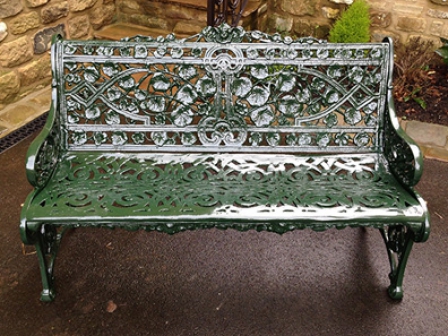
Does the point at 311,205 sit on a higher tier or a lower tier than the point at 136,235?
higher

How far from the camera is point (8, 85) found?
4.34 m

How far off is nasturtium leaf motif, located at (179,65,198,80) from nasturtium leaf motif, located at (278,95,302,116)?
0.53m

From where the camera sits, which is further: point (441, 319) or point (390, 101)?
point (390, 101)

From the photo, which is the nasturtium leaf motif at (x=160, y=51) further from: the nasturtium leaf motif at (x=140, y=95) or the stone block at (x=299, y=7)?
the stone block at (x=299, y=7)

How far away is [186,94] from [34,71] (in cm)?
239

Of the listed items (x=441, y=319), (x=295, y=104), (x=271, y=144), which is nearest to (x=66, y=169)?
(x=271, y=144)

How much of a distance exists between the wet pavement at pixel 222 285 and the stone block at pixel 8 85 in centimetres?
135

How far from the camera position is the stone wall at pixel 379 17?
4.68 m

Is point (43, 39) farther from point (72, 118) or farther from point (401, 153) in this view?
point (401, 153)

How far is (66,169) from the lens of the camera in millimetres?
2738

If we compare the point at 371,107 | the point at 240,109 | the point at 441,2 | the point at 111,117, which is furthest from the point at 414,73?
the point at 111,117

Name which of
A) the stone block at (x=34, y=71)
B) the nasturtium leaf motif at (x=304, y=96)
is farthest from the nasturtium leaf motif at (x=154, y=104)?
the stone block at (x=34, y=71)

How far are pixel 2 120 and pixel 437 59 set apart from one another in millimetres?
4146

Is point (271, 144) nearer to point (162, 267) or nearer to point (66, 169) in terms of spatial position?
point (162, 267)
